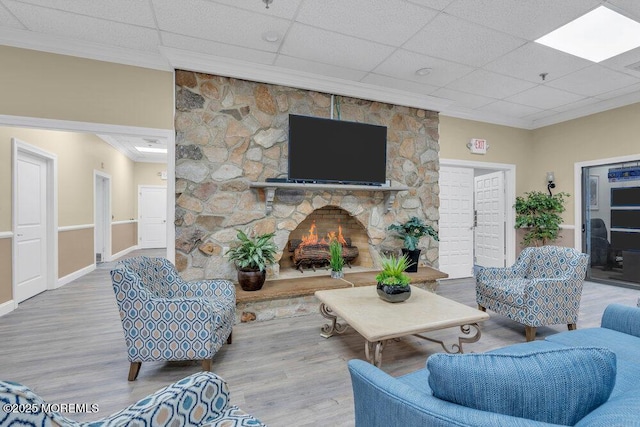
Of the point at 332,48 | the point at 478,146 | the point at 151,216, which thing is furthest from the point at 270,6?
the point at 151,216

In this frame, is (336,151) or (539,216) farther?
(539,216)

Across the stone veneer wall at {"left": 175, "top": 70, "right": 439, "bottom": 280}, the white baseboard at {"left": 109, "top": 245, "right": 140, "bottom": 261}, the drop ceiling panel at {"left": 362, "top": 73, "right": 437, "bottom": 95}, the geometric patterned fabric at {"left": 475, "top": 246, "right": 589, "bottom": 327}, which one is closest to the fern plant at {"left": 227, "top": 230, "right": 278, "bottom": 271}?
the stone veneer wall at {"left": 175, "top": 70, "right": 439, "bottom": 280}

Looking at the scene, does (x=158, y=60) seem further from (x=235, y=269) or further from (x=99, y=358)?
(x=99, y=358)

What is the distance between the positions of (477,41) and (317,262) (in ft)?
10.1

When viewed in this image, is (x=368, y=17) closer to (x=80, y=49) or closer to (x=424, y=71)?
(x=424, y=71)

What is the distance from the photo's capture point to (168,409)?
85 centimetres

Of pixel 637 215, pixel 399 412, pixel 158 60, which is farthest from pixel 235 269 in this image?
pixel 637 215

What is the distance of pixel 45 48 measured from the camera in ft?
9.45

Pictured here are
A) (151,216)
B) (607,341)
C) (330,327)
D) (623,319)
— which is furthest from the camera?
(151,216)

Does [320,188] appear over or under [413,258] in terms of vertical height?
over

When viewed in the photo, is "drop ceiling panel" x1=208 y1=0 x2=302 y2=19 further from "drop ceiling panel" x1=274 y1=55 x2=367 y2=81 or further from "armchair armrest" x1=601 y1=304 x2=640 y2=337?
"armchair armrest" x1=601 y1=304 x2=640 y2=337

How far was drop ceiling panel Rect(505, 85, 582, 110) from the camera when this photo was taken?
4.10 m

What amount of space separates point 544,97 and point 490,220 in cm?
226

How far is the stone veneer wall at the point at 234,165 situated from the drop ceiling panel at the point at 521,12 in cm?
171
